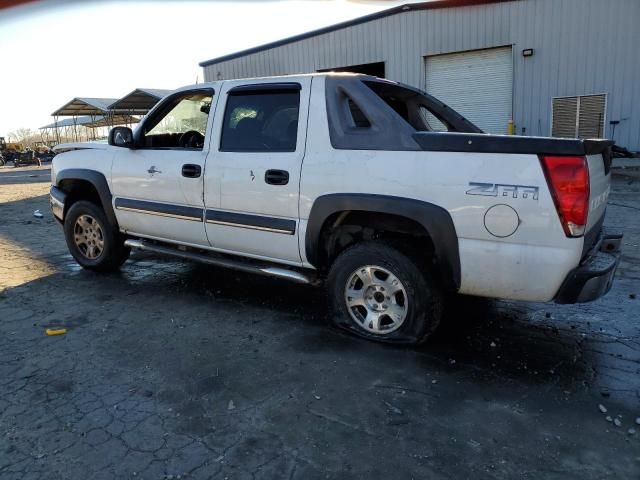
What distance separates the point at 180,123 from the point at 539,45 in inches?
506

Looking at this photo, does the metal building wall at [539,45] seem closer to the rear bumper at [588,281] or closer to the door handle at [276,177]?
the rear bumper at [588,281]

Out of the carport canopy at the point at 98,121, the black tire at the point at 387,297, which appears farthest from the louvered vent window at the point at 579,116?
the carport canopy at the point at 98,121

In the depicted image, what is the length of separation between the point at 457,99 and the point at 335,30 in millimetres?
5168

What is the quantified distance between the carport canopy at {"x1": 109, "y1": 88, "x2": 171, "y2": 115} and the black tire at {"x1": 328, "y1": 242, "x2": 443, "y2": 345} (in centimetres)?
2740

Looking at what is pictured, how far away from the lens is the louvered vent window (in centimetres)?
1408

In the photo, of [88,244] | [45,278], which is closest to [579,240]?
[88,244]

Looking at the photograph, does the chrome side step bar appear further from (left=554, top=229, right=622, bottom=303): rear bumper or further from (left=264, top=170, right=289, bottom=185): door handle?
(left=554, top=229, right=622, bottom=303): rear bumper

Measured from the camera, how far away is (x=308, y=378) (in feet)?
10.4

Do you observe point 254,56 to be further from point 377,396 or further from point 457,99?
point 377,396

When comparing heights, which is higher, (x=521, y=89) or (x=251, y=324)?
(x=521, y=89)

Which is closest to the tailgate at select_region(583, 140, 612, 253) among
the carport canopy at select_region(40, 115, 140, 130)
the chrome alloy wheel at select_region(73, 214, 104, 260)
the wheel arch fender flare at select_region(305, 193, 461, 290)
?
the wheel arch fender flare at select_region(305, 193, 461, 290)

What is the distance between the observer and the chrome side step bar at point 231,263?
13.0 feet

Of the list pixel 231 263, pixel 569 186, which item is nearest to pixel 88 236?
pixel 231 263

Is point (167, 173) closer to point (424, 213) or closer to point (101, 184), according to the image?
point (101, 184)
